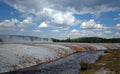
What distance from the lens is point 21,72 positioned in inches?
1116

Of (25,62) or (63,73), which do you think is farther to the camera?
(25,62)

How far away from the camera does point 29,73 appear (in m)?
28.2

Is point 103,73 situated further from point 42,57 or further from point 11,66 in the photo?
point 42,57

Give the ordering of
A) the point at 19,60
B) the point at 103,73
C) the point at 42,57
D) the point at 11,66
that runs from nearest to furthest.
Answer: the point at 103,73 < the point at 11,66 < the point at 19,60 < the point at 42,57

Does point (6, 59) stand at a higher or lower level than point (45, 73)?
higher

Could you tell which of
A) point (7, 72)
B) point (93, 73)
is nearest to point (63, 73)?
point (93, 73)

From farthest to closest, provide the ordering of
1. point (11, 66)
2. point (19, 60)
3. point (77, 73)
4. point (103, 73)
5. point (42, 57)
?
point (42, 57) < point (19, 60) < point (11, 66) < point (77, 73) < point (103, 73)

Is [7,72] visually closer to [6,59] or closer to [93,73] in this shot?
[6,59]

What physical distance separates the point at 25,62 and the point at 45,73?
23.5 ft

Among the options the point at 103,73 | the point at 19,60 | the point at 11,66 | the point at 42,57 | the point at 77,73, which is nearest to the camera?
the point at 103,73

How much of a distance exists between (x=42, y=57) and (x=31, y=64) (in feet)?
25.6

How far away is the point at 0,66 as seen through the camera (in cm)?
2847

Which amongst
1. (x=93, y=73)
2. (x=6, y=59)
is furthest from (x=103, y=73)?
(x=6, y=59)

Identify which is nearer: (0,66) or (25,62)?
(0,66)
